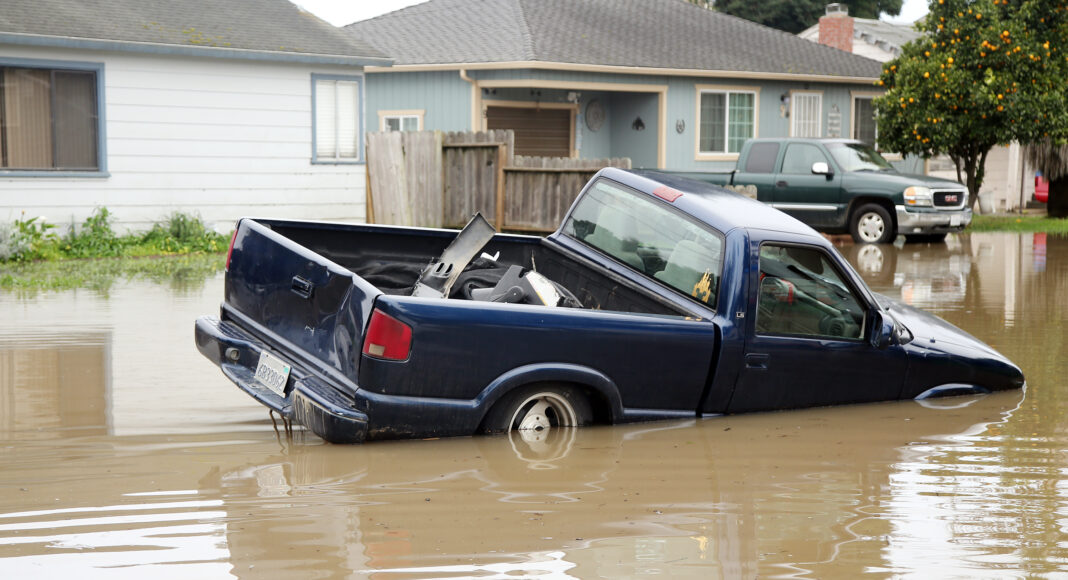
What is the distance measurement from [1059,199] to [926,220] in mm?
9478

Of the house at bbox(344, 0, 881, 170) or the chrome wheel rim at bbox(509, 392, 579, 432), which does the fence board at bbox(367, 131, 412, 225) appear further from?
the chrome wheel rim at bbox(509, 392, 579, 432)

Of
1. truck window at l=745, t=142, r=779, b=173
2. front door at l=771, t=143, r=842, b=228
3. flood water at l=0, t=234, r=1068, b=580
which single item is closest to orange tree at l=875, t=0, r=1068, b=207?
front door at l=771, t=143, r=842, b=228

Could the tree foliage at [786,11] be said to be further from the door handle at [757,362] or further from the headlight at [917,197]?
the door handle at [757,362]

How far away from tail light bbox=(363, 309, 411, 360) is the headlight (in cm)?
1673

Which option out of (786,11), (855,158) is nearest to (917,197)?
(855,158)

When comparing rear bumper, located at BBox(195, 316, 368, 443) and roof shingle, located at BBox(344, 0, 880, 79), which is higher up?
roof shingle, located at BBox(344, 0, 880, 79)

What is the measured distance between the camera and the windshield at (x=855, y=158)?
2155 centimetres

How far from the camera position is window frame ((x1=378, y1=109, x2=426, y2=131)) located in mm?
25594

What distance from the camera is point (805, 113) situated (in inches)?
1145

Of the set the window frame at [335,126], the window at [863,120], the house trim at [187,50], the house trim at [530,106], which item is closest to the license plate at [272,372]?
the house trim at [187,50]

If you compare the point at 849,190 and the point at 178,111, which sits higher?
the point at 178,111

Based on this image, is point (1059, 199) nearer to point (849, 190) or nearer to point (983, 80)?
point (983, 80)

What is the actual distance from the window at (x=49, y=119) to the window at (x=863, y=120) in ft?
63.7

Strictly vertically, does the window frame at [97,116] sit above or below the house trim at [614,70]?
below
